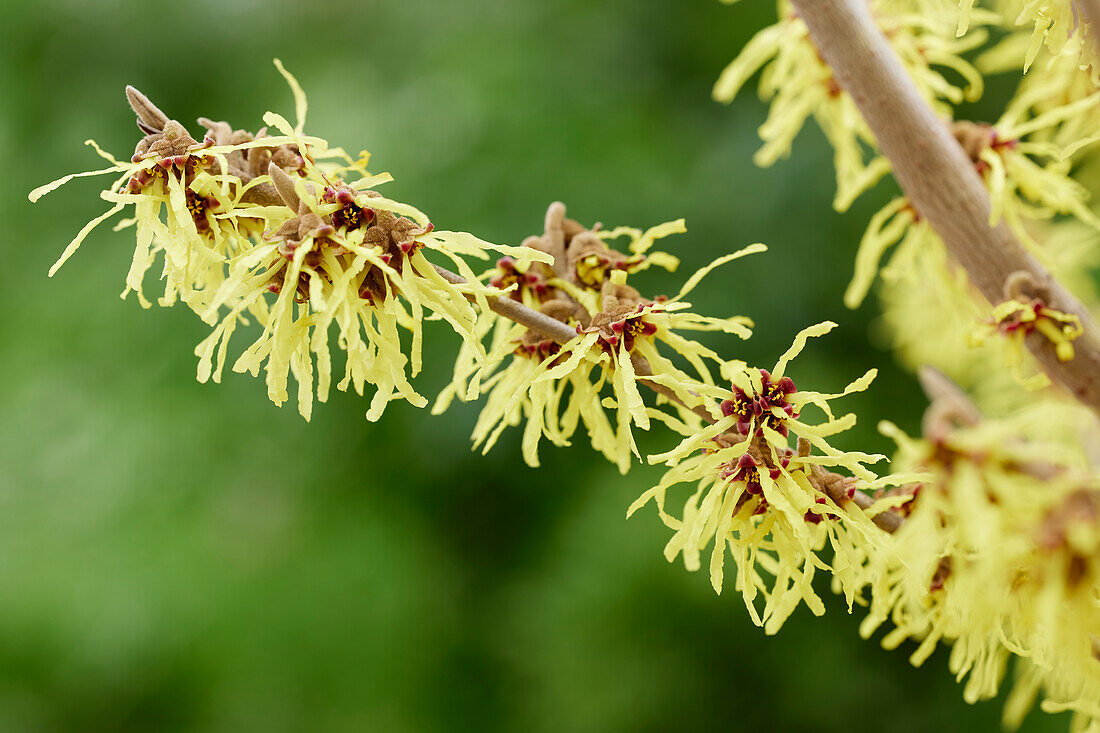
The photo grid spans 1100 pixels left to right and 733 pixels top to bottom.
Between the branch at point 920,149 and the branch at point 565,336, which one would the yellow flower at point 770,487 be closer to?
the branch at point 565,336

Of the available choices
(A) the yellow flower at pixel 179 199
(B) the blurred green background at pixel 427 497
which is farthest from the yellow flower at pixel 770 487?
(B) the blurred green background at pixel 427 497

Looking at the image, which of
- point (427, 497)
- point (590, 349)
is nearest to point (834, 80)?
point (590, 349)

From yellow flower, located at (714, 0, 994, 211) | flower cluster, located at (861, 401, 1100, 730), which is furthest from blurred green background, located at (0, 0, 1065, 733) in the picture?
flower cluster, located at (861, 401, 1100, 730)

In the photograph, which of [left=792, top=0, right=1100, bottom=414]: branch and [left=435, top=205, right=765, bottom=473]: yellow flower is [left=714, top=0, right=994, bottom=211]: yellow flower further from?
[left=435, top=205, right=765, bottom=473]: yellow flower

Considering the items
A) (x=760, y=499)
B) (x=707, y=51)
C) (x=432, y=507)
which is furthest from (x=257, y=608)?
(x=707, y=51)

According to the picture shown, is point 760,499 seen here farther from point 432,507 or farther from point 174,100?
point 174,100
